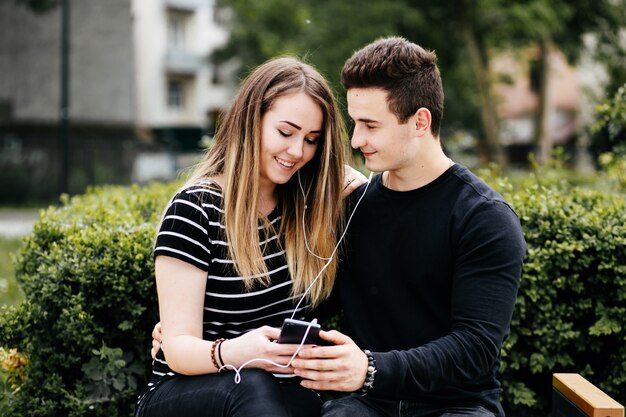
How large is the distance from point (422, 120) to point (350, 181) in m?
0.54

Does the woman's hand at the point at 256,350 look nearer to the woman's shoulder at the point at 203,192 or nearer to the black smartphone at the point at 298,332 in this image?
the black smartphone at the point at 298,332

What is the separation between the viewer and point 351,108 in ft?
9.65

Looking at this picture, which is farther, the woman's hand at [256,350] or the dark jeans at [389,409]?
the dark jeans at [389,409]

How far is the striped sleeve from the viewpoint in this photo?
2713mm

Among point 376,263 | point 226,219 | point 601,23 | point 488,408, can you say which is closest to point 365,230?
point 376,263

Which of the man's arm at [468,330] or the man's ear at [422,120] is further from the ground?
the man's ear at [422,120]

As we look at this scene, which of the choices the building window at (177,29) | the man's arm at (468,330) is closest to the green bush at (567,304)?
the man's arm at (468,330)

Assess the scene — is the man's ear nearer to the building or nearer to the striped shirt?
the striped shirt

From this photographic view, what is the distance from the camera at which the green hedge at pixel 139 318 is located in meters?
3.46

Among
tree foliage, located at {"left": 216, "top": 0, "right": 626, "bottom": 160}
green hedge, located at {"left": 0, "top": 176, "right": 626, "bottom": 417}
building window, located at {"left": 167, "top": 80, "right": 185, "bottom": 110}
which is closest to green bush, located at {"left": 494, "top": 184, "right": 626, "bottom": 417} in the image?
green hedge, located at {"left": 0, "top": 176, "right": 626, "bottom": 417}

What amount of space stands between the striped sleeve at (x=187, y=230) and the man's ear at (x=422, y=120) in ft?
2.84

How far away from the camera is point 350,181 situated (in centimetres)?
331

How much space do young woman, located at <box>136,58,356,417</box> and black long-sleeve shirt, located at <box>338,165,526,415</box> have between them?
199mm

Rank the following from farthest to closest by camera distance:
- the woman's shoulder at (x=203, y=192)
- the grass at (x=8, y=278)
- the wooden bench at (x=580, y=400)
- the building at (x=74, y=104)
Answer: the building at (x=74, y=104) < the grass at (x=8, y=278) < the woman's shoulder at (x=203, y=192) < the wooden bench at (x=580, y=400)
